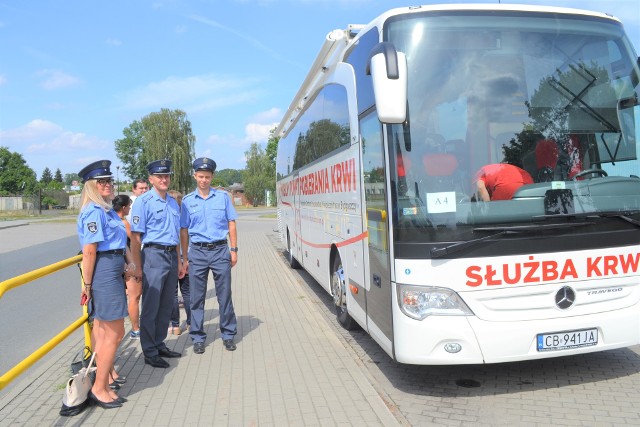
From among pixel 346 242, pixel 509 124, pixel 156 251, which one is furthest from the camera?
pixel 346 242

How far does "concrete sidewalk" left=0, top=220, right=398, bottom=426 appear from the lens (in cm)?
405

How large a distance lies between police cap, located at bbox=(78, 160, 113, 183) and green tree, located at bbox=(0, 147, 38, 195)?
342 feet

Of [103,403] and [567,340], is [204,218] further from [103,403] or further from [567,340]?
[567,340]

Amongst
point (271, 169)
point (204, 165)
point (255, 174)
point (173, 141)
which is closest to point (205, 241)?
point (204, 165)

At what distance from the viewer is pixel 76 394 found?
409cm

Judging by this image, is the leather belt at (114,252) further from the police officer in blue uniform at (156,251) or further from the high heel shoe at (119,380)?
the high heel shoe at (119,380)

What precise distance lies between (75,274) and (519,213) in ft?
37.1

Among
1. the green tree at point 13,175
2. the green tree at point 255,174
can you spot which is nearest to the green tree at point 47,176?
the green tree at point 13,175

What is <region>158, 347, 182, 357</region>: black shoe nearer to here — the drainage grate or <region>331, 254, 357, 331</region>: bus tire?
<region>331, 254, 357, 331</region>: bus tire

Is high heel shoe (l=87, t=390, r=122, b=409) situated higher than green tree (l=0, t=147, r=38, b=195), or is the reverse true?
green tree (l=0, t=147, r=38, b=195)

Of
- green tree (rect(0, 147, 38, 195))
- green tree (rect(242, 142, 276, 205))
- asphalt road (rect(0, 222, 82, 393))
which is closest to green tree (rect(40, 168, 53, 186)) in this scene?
green tree (rect(0, 147, 38, 195))

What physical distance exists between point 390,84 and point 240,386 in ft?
9.46

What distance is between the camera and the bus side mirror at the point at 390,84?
3947 millimetres

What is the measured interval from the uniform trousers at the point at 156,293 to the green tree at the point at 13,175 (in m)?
104
